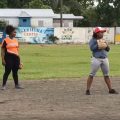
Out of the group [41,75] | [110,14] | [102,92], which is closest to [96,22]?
[110,14]

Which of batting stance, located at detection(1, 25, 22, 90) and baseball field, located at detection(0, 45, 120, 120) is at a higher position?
batting stance, located at detection(1, 25, 22, 90)

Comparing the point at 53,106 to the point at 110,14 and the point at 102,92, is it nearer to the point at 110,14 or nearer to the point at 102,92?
the point at 102,92

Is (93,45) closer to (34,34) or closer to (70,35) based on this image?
(34,34)

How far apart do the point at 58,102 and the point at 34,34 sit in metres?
43.9

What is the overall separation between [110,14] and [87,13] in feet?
43.8

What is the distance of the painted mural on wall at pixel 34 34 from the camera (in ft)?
182

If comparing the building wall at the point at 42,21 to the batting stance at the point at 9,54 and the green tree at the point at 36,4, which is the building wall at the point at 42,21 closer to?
the green tree at the point at 36,4

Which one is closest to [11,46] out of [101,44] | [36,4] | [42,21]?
[101,44]

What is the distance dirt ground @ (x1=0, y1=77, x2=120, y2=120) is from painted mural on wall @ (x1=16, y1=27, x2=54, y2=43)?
38744mm

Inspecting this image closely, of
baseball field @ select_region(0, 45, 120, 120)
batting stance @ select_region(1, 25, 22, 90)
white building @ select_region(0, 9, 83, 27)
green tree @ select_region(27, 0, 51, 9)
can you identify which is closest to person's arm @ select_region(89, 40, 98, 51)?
baseball field @ select_region(0, 45, 120, 120)

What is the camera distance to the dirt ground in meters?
10.3

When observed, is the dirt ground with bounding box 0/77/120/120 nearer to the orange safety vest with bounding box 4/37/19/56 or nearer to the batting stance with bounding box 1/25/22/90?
the batting stance with bounding box 1/25/22/90

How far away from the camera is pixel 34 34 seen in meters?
55.9

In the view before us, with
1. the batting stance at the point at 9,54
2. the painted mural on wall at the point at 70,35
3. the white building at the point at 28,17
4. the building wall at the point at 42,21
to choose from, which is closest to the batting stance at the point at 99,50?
the batting stance at the point at 9,54
